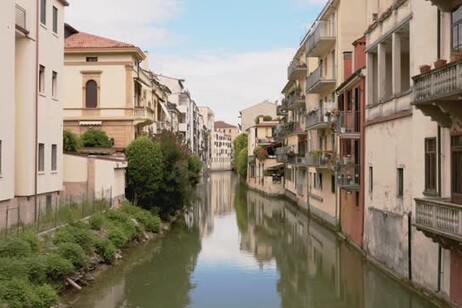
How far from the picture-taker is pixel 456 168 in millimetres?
14836

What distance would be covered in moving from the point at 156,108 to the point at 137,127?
11.5 m

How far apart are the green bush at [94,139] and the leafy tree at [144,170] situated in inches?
235

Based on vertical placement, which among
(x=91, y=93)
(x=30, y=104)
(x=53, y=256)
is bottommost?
(x=53, y=256)

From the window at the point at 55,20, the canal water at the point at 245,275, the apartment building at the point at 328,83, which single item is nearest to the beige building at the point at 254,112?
the apartment building at the point at 328,83

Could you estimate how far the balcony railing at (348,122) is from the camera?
1025 inches

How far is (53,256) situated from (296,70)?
34.5 m

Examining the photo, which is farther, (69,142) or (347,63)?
(69,142)

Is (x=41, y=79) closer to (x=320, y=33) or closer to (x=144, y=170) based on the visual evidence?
(x=144, y=170)

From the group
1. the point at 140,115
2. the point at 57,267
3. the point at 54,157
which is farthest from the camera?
the point at 140,115

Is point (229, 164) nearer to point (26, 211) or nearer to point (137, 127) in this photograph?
point (137, 127)

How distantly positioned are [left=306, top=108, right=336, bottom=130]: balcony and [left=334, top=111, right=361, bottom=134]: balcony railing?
4017mm

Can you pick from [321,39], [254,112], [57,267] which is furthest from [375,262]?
[254,112]

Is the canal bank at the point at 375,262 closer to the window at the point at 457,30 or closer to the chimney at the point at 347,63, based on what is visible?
the window at the point at 457,30

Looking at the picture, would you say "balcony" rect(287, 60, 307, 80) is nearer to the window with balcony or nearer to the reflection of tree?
the reflection of tree
